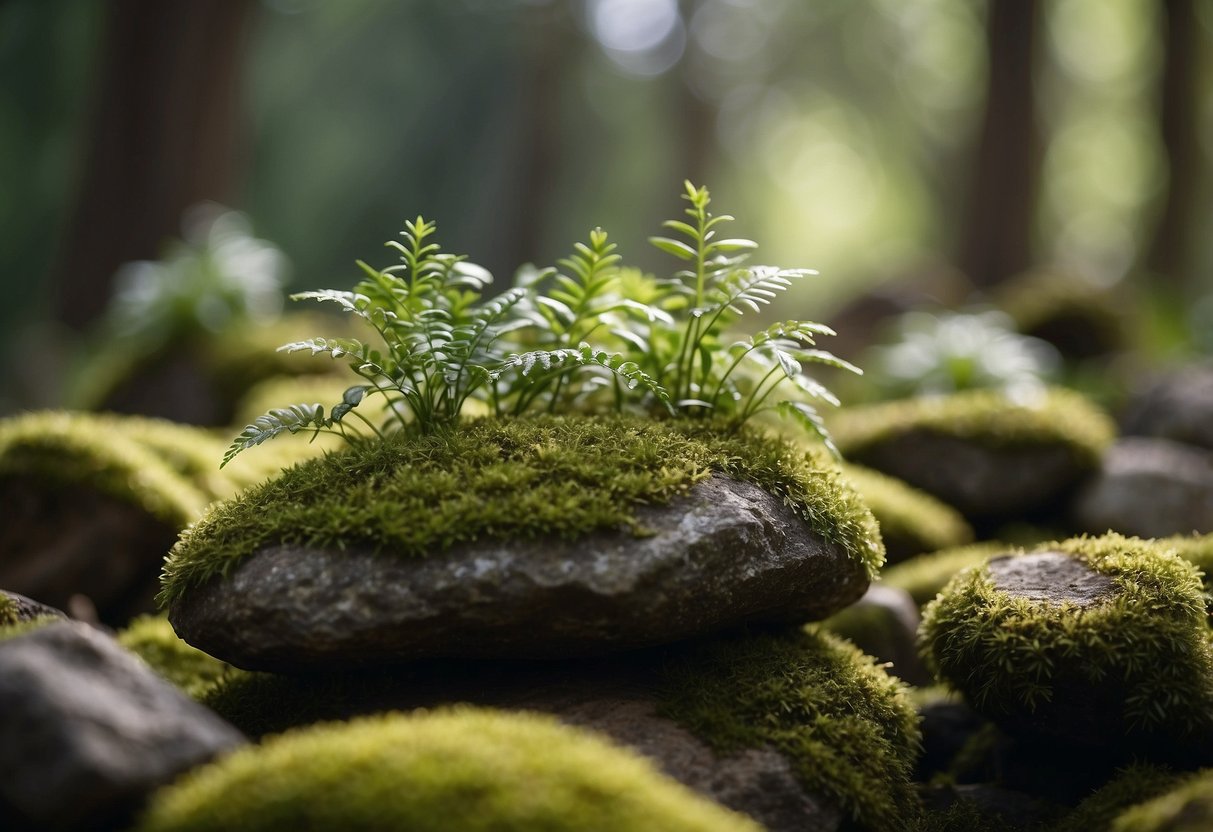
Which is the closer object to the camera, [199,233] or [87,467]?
[87,467]

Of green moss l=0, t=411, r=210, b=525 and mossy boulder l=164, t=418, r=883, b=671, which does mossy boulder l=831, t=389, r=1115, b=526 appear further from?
green moss l=0, t=411, r=210, b=525

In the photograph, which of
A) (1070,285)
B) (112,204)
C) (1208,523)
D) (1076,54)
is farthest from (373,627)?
(1076,54)

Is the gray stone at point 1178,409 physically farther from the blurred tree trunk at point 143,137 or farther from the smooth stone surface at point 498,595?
the blurred tree trunk at point 143,137

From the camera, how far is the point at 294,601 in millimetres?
3080

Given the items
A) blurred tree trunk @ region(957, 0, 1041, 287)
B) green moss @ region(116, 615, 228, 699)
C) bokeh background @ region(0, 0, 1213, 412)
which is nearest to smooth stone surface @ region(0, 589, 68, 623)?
green moss @ region(116, 615, 228, 699)

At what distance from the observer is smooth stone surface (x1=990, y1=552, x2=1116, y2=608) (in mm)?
3594

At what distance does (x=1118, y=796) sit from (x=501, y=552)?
2323mm

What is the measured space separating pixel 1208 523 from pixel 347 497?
5270 millimetres

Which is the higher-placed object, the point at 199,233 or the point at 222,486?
the point at 199,233

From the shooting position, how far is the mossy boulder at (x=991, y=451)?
20.1 ft

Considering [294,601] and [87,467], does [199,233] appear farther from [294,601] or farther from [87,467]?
[294,601]

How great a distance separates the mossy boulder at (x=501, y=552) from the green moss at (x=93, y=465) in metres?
1.53

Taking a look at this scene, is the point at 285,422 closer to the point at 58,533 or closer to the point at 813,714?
the point at 58,533

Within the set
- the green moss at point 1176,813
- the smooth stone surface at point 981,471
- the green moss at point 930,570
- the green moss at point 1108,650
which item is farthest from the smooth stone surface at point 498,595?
the smooth stone surface at point 981,471
